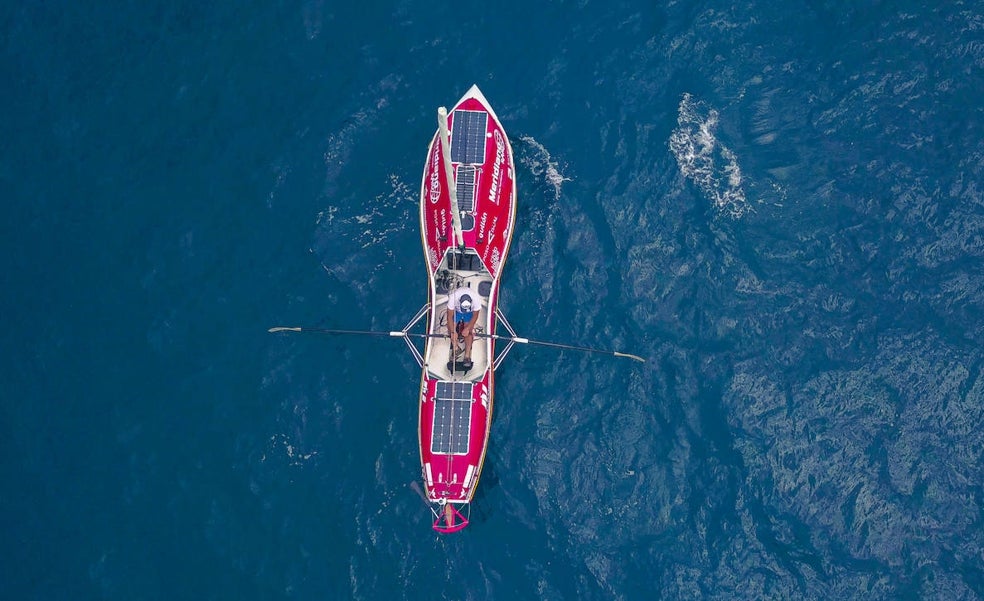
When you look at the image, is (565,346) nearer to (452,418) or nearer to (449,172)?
(452,418)

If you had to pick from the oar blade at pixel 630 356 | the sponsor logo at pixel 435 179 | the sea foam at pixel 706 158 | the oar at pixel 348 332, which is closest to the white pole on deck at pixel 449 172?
the sponsor logo at pixel 435 179

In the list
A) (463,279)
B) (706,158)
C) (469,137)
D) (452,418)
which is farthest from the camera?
(706,158)

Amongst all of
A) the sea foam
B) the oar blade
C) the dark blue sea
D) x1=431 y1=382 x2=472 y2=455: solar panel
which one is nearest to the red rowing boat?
x1=431 y1=382 x2=472 y2=455: solar panel

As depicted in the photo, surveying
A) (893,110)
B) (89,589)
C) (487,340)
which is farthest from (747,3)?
(89,589)

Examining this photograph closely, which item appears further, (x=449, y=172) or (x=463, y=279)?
(x=463, y=279)

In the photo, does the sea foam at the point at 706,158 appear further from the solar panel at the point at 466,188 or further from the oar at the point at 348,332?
the oar at the point at 348,332

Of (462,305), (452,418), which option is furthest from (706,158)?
(452,418)
